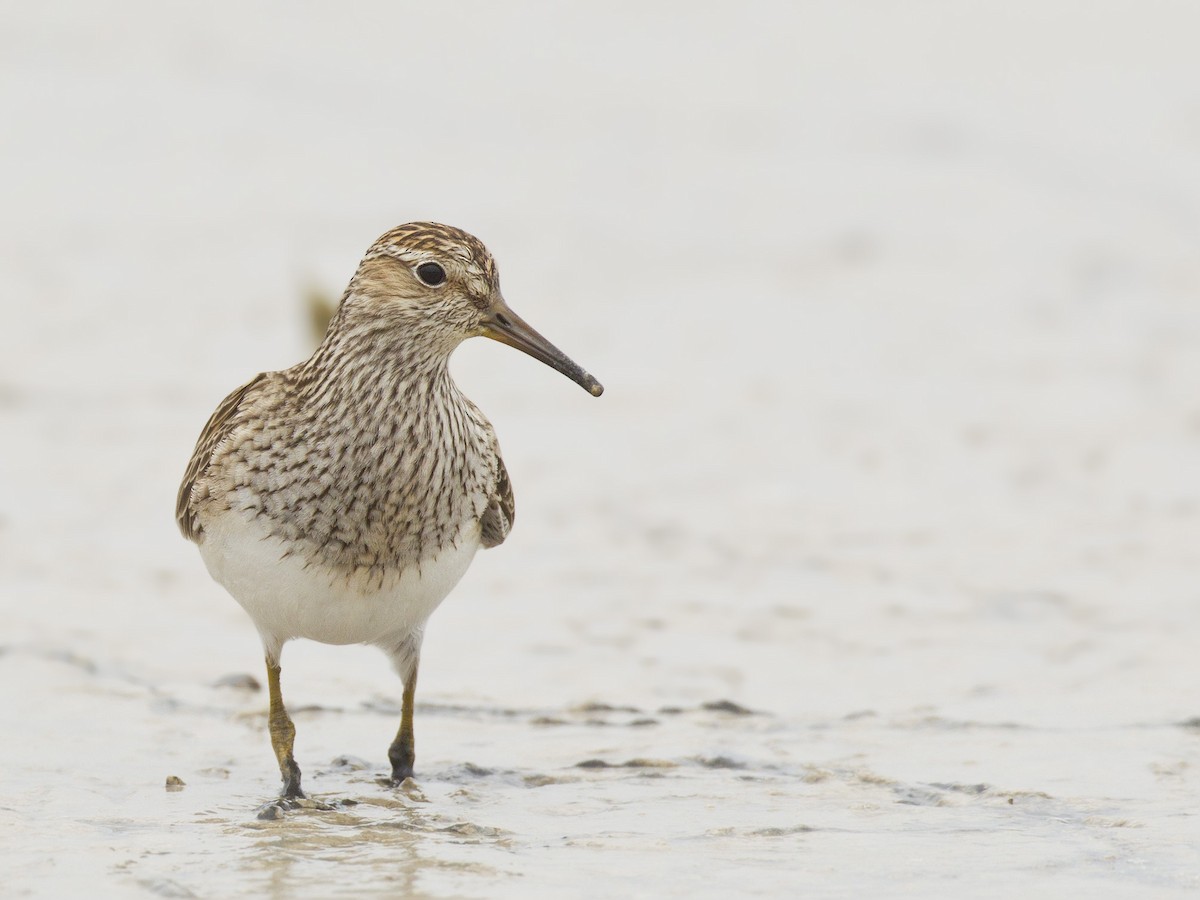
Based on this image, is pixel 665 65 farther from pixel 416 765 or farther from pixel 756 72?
pixel 416 765

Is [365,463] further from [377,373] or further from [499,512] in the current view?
[499,512]

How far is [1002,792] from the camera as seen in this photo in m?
6.38

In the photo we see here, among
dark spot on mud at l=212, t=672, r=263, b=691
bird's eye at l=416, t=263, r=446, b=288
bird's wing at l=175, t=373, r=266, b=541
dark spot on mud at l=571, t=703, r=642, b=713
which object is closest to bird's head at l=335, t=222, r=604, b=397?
bird's eye at l=416, t=263, r=446, b=288

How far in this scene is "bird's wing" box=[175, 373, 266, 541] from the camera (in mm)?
6688

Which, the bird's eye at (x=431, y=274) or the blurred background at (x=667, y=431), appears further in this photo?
the bird's eye at (x=431, y=274)

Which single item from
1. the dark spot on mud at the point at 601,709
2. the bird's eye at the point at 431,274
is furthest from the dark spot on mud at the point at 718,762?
the bird's eye at the point at 431,274

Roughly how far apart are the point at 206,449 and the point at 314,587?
2.72 ft

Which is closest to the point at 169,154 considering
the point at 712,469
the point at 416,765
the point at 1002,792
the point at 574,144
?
the point at 574,144

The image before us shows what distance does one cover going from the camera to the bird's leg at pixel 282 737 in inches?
253

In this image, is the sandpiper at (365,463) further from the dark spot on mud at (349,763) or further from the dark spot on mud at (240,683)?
the dark spot on mud at (240,683)

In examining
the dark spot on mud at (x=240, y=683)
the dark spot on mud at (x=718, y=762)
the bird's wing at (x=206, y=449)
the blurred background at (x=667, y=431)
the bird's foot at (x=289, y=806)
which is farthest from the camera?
the dark spot on mud at (x=240, y=683)

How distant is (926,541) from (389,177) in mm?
7501

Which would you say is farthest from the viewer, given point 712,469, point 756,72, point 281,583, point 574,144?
point 756,72

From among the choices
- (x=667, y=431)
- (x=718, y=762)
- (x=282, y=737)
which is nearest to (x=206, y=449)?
(x=282, y=737)
